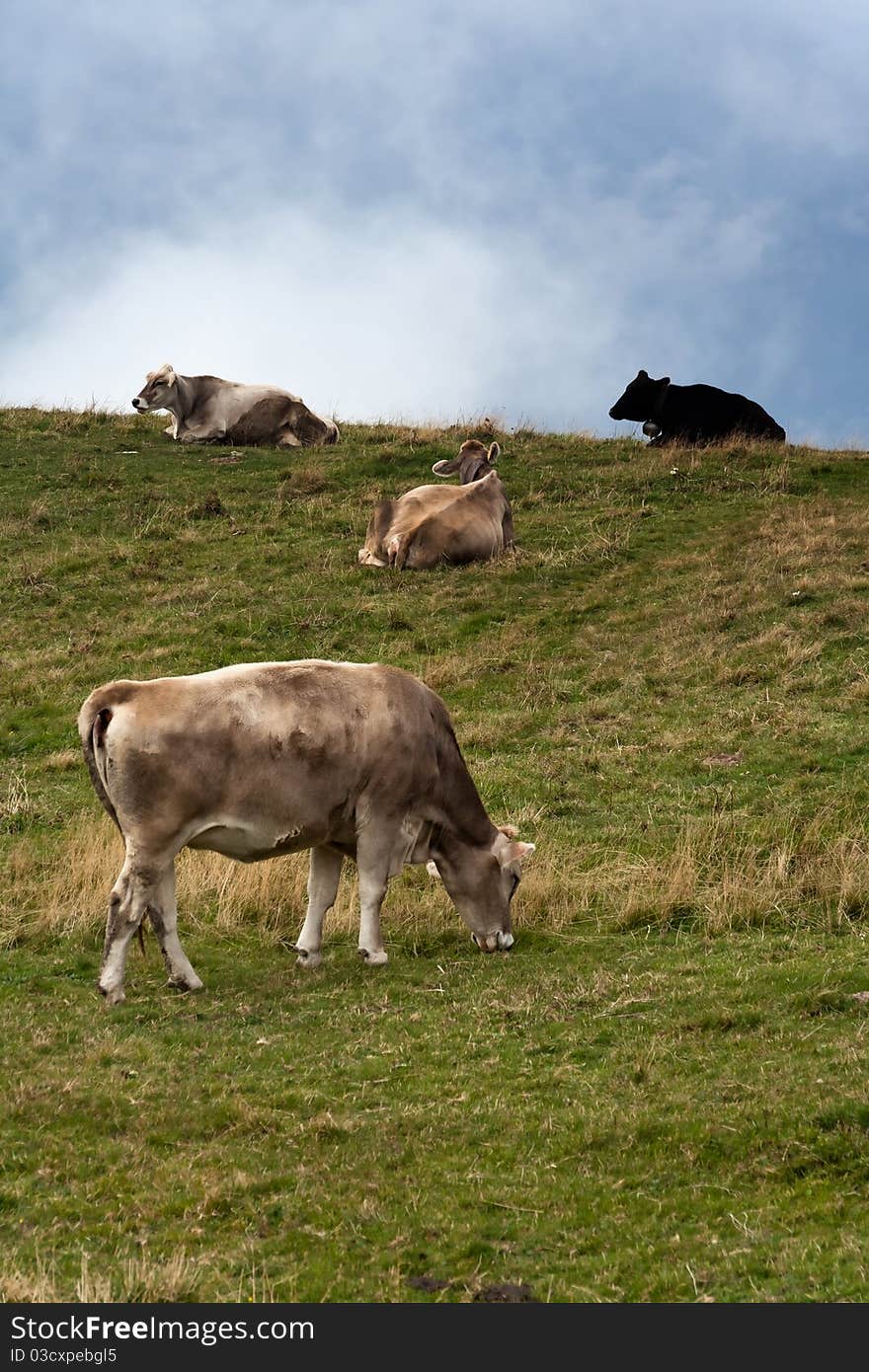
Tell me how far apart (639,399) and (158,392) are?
32.6 ft

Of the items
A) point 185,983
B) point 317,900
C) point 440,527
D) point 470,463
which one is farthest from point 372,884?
point 470,463

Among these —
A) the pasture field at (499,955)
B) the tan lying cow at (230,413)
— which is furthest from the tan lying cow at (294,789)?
the tan lying cow at (230,413)

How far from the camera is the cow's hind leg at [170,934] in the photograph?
10.6 meters

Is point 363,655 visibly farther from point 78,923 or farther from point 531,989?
point 531,989

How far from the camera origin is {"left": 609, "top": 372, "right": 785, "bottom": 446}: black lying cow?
104 feet

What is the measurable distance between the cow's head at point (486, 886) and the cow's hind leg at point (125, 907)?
251 centimetres

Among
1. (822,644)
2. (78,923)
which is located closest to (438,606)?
(822,644)

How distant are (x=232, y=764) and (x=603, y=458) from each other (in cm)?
2026

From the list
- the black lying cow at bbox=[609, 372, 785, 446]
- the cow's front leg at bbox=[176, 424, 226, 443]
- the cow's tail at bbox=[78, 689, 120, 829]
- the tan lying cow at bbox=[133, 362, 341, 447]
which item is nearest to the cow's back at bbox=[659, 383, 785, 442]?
the black lying cow at bbox=[609, 372, 785, 446]

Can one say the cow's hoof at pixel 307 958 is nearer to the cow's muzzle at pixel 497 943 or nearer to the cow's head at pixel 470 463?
the cow's muzzle at pixel 497 943

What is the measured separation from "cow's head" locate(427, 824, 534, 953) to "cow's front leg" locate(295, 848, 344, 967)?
34.3 inches

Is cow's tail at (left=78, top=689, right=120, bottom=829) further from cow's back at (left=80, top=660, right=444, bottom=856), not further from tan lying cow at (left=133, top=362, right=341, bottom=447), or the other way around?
tan lying cow at (left=133, top=362, right=341, bottom=447)
